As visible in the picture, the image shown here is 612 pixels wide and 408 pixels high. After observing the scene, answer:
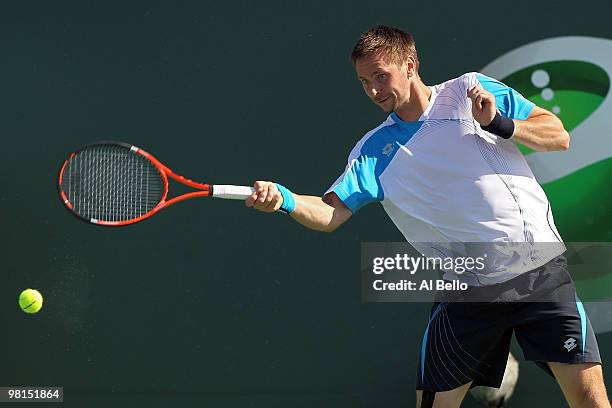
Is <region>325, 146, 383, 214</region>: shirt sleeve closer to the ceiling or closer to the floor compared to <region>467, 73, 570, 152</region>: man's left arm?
closer to the floor

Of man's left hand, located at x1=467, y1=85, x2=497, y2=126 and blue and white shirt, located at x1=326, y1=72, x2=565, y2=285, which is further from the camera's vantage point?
blue and white shirt, located at x1=326, y1=72, x2=565, y2=285

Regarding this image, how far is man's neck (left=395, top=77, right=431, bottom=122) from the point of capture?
143 inches

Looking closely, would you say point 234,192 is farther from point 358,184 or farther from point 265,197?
point 358,184

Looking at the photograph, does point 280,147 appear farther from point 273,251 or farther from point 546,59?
point 546,59

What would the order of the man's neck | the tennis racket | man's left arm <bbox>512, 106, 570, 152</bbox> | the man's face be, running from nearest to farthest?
man's left arm <bbox>512, 106, 570, 152</bbox> < the man's face < the man's neck < the tennis racket

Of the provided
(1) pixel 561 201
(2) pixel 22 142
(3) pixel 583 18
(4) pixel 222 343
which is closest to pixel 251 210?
(4) pixel 222 343

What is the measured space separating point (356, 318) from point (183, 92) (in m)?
1.14

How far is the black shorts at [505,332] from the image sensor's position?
339 cm

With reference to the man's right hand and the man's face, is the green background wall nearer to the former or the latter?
the man's face

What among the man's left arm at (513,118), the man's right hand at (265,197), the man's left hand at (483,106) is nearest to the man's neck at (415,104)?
the man's left arm at (513,118)

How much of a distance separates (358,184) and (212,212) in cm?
116

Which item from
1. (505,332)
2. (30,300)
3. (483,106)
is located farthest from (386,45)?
(30,300)

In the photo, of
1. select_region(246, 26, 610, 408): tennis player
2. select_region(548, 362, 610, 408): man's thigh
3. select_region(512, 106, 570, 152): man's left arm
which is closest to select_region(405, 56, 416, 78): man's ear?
select_region(246, 26, 610, 408): tennis player

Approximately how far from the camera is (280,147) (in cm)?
465
